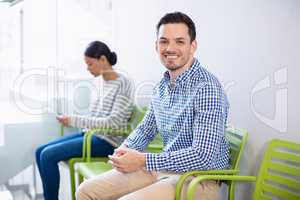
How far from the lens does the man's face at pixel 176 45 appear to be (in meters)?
1.77

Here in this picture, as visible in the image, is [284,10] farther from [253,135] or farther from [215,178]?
[215,178]

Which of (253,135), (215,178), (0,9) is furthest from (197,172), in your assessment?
(0,9)

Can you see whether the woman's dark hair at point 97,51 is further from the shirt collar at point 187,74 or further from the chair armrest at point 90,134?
the shirt collar at point 187,74

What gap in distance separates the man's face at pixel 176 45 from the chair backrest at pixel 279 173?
1.75 feet

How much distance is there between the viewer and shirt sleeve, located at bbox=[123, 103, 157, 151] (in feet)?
6.42

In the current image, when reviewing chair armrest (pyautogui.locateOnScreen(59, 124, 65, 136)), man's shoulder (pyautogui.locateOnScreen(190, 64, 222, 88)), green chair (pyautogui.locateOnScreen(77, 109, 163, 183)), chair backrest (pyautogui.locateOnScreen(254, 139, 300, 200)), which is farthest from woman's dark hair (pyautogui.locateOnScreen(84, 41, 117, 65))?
chair backrest (pyautogui.locateOnScreen(254, 139, 300, 200))

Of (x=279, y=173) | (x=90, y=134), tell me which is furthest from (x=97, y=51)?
(x=279, y=173)

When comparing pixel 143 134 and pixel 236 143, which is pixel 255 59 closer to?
pixel 236 143

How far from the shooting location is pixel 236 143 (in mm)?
1951

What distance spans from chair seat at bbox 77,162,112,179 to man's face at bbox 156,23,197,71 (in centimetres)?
83

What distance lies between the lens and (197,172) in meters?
1.61

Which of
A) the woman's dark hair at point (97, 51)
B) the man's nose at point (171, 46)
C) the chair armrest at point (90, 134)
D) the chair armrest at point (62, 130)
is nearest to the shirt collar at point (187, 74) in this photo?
the man's nose at point (171, 46)

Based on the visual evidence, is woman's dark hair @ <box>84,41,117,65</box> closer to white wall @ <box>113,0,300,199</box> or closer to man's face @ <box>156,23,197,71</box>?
white wall @ <box>113,0,300,199</box>

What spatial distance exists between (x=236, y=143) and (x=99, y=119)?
1.08m
